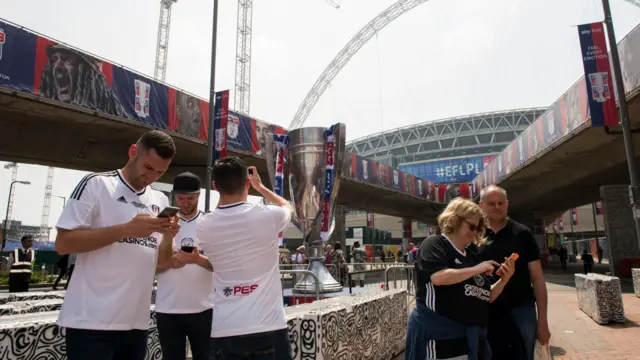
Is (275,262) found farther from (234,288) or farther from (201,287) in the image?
(201,287)

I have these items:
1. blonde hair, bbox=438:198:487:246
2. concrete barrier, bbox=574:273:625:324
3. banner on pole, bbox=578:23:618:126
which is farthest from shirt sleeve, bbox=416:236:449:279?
banner on pole, bbox=578:23:618:126

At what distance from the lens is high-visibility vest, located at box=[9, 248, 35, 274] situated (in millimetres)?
9922

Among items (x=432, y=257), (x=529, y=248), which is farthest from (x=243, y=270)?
(x=529, y=248)

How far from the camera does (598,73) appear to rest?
11.3 metres

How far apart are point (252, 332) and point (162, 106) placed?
14521mm

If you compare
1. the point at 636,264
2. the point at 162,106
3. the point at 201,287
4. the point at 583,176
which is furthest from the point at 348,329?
the point at 583,176

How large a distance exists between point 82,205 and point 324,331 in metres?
2.54

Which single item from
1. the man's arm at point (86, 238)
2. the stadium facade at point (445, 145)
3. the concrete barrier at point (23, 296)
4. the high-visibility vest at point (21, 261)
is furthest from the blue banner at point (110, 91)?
the stadium facade at point (445, 145)

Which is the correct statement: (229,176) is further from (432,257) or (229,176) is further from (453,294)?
(453,294)

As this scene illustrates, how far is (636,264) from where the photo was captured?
703 inches

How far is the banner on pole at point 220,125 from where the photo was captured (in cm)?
1480

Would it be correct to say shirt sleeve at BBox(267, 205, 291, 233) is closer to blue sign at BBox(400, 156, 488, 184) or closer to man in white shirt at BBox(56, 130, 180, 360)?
man in white shirt at BBox(56, 130, 180, 360)

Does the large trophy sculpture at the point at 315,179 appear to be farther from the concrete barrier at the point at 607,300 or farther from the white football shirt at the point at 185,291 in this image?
the white football shirt at the point at 185,291

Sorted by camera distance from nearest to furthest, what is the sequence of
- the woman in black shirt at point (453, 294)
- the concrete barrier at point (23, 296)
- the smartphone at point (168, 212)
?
the smartphone at point (168, 212), the woman in black shirt at point (453, 294), the concrete barrier at point (23, 296)
